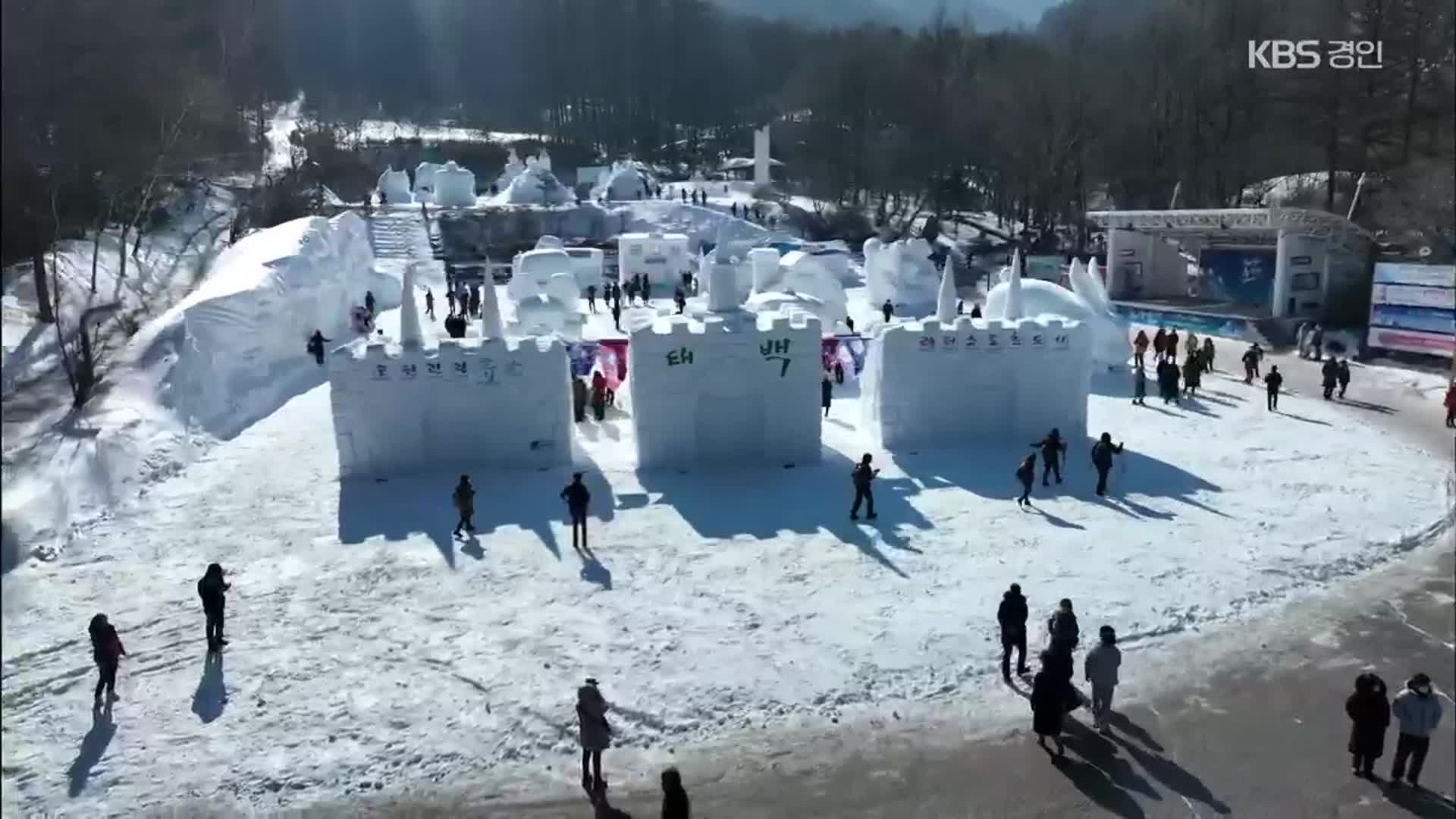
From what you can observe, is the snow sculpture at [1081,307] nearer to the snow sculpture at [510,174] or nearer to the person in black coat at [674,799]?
the person in black coat at [674,799]

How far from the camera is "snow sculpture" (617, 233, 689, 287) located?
3644 cm

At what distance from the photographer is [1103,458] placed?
14.1m

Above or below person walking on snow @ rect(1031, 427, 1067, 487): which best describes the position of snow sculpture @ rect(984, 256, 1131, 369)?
above

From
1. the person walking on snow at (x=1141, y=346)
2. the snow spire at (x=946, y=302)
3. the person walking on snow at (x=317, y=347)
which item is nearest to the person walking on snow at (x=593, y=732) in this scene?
the snow spire at (x=946, y=302)

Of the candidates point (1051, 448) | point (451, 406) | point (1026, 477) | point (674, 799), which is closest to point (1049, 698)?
point (674, 799)

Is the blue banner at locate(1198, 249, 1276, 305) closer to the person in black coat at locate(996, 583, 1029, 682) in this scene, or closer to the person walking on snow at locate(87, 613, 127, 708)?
the person in black coat at locate(996, 583, 1029, 682)

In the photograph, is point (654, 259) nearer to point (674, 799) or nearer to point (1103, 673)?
point (1103, 673)

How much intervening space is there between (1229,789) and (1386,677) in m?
2.57

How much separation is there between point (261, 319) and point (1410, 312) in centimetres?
2347

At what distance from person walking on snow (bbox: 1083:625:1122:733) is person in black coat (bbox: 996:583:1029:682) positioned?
87 centimetres

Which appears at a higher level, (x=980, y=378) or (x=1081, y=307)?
(x=1081, y=307)

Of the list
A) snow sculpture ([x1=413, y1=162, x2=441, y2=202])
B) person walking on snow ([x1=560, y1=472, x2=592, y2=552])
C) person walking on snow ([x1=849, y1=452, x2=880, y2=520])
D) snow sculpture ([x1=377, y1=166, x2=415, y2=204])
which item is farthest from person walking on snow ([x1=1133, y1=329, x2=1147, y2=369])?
snow sculpture ([x1=413, y1=162, x2=441, y2=202])

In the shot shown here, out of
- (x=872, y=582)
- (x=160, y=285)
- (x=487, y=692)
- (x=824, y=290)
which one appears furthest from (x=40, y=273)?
(x=824, y=290)

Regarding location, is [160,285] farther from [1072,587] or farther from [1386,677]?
[1386,677]
